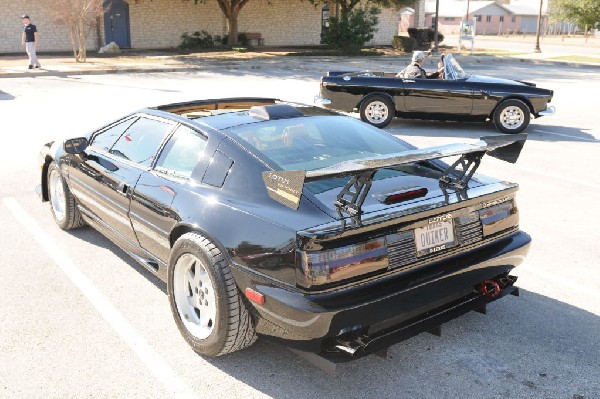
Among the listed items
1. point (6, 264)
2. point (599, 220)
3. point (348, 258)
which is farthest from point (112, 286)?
point (599, 220)

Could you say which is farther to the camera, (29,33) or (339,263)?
(29,33)

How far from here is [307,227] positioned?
129 inches

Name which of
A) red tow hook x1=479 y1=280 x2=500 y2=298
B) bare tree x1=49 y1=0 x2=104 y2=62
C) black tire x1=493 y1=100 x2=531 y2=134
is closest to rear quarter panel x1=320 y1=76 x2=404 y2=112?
black tire x1=493 y1=100 x2=531 y2=134

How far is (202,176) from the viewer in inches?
157

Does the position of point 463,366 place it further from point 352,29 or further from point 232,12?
point 352,29

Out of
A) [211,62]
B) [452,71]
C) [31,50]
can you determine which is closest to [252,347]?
[452,71]

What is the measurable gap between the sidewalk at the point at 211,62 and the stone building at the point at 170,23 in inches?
91.8

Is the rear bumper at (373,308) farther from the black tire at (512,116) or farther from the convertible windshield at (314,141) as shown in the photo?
the black tire at (512,116)

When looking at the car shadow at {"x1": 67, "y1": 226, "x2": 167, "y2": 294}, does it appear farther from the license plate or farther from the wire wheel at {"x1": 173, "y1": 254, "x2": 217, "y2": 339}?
the license plate

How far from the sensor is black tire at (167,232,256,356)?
3533 millimetres

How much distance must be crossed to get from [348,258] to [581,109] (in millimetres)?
13714

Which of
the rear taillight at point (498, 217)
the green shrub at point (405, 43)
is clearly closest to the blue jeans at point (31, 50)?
the rear taillight at point (498, 217)

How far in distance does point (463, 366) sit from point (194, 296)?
1.72m

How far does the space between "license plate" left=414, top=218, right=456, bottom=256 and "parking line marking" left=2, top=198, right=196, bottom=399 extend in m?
1.53
